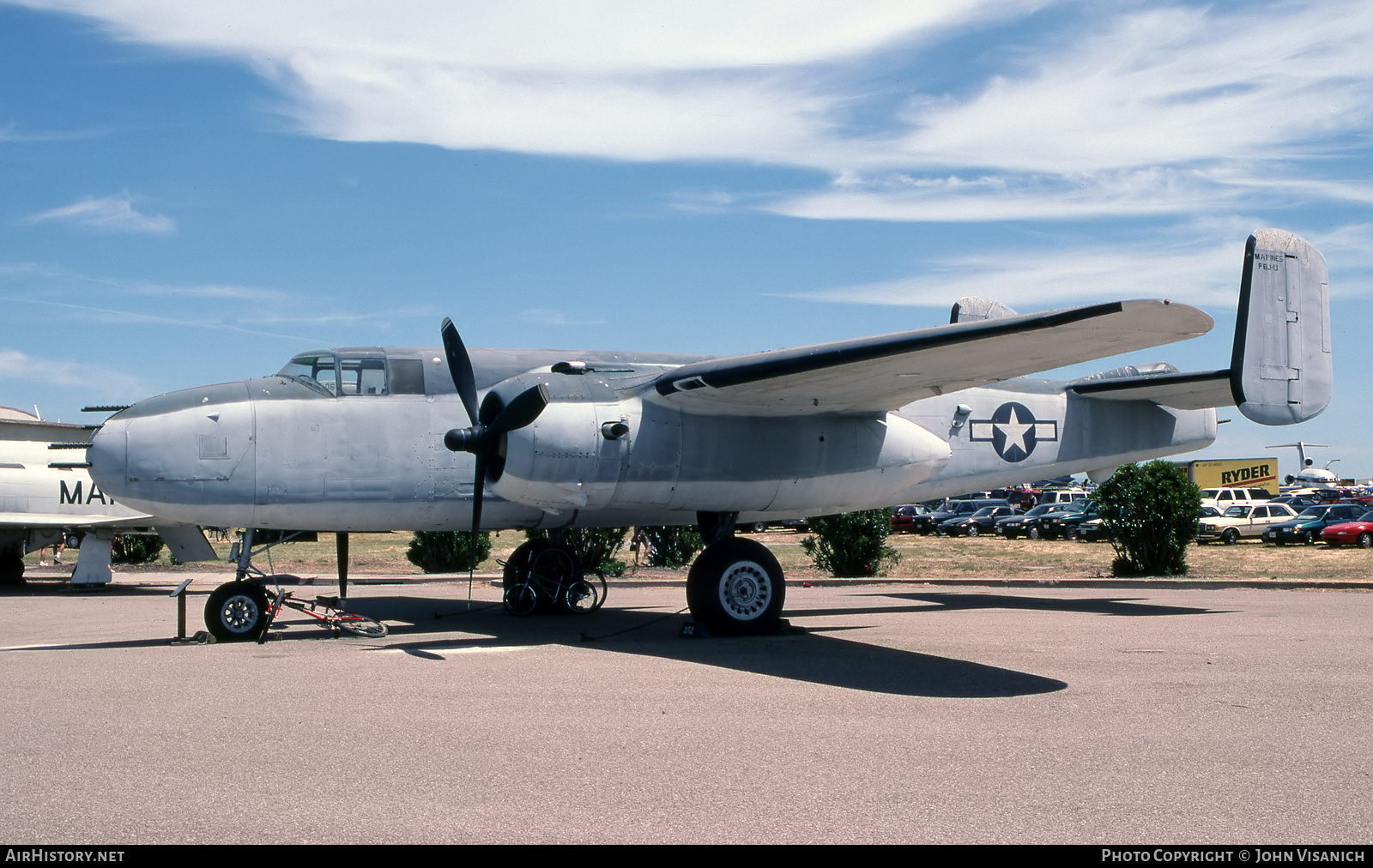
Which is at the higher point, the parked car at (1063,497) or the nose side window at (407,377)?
the nose side window at (407,377)

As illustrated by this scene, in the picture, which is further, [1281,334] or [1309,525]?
[1309,525]

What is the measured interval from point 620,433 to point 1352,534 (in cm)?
3360

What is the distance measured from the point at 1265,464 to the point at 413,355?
5924 centimetres

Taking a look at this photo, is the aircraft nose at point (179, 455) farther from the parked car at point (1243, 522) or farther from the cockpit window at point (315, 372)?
the parked car at point (1243, 522)

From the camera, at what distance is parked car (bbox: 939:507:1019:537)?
51.3 m

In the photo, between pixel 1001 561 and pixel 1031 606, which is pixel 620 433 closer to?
pixel 1031 606

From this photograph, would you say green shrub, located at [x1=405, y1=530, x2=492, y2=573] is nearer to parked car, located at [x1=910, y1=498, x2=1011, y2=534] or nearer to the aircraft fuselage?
the aircraft fuselage

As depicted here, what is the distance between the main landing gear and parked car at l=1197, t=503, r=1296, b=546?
32.4 m

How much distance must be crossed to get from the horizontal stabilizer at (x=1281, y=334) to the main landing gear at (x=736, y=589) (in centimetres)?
588

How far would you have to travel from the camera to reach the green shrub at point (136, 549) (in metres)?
33.6

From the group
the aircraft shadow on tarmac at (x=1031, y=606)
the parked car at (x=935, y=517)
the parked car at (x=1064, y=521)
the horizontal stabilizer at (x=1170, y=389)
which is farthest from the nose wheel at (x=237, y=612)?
the parked car at (x=935, y=517)

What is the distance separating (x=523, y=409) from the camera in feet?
36.8

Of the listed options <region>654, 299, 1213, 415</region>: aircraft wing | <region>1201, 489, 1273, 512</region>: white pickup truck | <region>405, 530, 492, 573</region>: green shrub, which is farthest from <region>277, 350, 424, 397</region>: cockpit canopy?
<region>1201, 489, 1273, 512</region>: white pickup truck

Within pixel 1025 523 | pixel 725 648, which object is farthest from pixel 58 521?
pixel 1025 523
